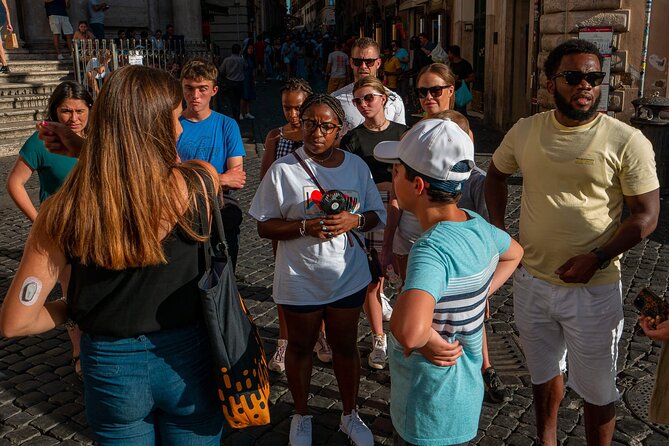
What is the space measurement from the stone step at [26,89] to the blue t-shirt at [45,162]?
11905 mm

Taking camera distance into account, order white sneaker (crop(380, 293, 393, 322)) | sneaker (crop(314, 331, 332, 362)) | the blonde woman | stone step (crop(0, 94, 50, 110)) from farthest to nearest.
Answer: stone step (crop(0, 94, 50, 110)), white sneaker (crop(380, 293, 393, 322)), sneaker (crop(314, 331, 332, 362)), the blonde woman

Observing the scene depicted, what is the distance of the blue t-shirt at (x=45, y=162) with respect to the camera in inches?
155

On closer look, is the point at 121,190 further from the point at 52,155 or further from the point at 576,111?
the point at 52,155

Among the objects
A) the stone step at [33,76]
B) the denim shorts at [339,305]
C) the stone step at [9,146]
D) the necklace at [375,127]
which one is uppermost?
the stone step at [33,76]

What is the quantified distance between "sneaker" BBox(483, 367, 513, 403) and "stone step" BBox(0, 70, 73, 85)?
46.2 ft

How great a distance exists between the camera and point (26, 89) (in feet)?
49.6

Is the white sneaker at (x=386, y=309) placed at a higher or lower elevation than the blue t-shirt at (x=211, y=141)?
lower

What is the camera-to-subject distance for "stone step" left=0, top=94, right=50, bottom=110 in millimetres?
14336

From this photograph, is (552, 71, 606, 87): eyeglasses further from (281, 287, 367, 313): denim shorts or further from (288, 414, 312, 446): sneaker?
(288, 414, 312, 446): sneaker

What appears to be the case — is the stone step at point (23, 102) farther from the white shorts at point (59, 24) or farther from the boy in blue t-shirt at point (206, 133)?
the boy in blue t-shirt at point (206, 133)

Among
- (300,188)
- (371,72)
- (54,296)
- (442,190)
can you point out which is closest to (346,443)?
(300,188)

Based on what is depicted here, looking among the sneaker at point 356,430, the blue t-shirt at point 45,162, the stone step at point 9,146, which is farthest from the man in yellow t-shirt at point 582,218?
the stone step at point 9,146

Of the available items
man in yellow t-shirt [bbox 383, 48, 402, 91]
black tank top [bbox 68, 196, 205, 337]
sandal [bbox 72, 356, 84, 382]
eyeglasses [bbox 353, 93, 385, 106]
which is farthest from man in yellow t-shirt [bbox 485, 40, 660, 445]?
man in yellow t-shirt [bbox 383, 48, 402, 91]

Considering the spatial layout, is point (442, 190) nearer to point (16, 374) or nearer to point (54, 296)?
point (16, 374)
